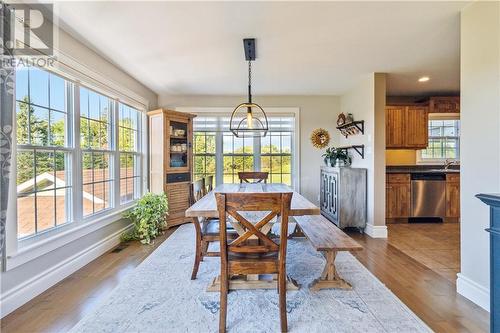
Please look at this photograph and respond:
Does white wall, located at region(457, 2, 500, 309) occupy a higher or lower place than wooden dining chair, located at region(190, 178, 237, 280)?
higher

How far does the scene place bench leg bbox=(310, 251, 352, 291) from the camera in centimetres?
226

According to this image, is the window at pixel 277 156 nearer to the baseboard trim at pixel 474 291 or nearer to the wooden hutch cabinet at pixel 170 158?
the wooden hutch cabinet at pixel 170 158

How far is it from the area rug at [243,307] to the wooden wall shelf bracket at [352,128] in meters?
2.39

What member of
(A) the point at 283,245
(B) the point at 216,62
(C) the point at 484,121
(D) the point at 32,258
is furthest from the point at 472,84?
(D) the point at 32,258

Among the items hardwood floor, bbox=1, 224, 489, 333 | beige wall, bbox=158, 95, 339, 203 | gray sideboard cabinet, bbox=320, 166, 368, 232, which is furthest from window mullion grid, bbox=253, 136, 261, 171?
hardwood floor, bbox=1, 224, 489, 333

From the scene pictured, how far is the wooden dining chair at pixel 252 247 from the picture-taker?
63.1 inches

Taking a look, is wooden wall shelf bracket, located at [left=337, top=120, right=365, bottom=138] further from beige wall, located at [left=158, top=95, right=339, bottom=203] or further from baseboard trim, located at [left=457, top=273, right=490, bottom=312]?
baseboard trim, located at [left=457, top=273, right=490, bottom=312]

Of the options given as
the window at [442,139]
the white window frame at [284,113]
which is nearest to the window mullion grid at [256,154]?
the white window frame at [284,113]

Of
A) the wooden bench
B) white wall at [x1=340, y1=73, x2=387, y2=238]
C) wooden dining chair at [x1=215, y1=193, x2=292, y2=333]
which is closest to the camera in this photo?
wooden dining chair at [x1=215, y1=193, x2=292, y2=333]

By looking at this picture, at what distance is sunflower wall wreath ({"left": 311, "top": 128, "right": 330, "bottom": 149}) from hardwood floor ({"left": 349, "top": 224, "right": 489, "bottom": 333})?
1.88m

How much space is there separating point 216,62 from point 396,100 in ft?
13.3

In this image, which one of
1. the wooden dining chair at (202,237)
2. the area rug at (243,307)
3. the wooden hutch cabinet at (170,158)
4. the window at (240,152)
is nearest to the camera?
the area rug at (243,307)

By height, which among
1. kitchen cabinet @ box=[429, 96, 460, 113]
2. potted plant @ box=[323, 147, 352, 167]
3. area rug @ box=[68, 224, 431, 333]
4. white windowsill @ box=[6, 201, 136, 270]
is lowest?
area rug @ box=[68, 224, 431, 333]

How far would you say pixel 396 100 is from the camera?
535 cm
